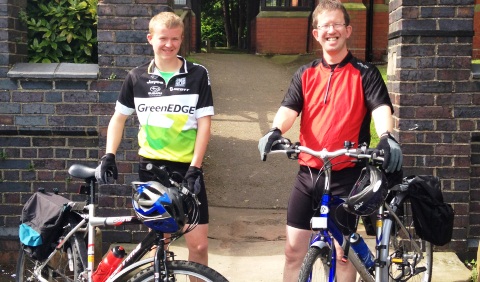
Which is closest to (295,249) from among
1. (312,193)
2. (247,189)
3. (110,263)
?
(312,193)

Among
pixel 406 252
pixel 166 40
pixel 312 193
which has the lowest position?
pixel 406 252

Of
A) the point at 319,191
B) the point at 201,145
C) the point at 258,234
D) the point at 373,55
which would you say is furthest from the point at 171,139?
the point at 373,55

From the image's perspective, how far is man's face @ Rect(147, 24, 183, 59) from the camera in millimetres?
3832

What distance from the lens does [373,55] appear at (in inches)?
631

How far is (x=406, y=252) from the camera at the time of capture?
171 inches

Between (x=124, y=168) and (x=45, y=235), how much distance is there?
1.53 meters

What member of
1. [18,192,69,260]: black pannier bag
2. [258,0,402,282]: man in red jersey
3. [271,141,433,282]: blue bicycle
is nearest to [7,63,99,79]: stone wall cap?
[18,192,69,260]: black pannier bag

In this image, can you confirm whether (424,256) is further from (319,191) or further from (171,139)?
(171,139)

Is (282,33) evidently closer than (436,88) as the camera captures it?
No

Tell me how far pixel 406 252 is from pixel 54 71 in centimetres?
312

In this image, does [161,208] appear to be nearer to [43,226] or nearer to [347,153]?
[347,153]

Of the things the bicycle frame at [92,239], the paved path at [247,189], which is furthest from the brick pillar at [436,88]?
the bicycle frame at [92,239]

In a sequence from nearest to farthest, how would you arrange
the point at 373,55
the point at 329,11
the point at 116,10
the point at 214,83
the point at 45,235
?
the point at 329,11 < the point at 45,235 < the point at 116,10 < the point at 214,83 < the point at 373,55

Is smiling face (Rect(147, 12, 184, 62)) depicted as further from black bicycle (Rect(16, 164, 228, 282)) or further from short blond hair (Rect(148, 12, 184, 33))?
black bicycle (Rect(16, 164, 228, 282))
